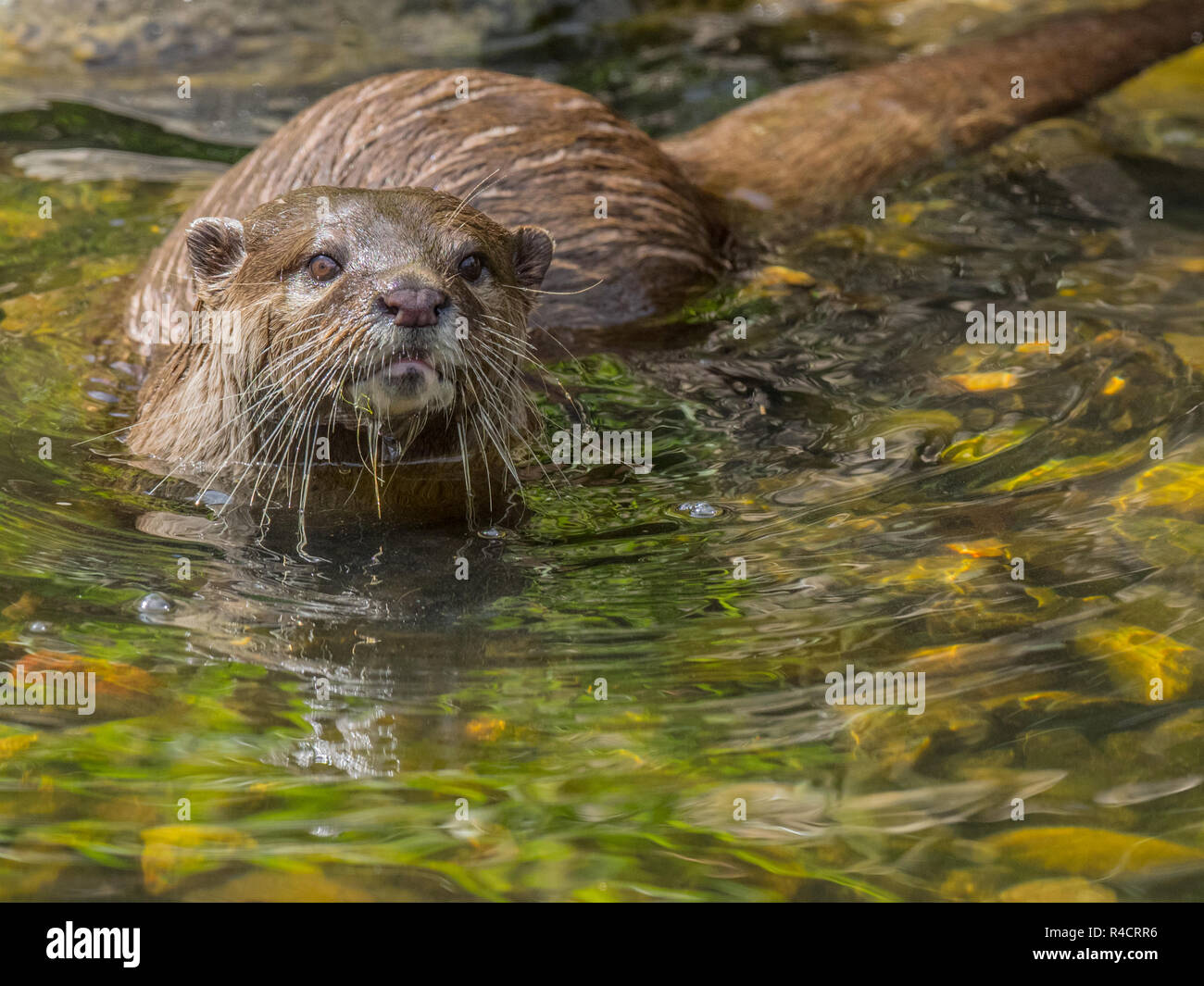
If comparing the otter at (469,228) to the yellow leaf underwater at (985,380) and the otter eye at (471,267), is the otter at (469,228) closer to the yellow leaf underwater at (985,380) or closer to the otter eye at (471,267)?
the otter eye at (471,267)

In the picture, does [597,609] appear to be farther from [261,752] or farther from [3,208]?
[3,208]

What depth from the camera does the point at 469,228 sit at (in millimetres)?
3287

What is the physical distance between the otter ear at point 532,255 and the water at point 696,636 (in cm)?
43

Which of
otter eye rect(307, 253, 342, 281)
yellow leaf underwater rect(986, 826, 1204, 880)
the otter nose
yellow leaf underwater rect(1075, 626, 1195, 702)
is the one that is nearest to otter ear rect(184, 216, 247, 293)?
otter eye rect(307, 253, 342, 281)

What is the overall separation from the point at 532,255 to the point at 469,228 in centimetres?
35

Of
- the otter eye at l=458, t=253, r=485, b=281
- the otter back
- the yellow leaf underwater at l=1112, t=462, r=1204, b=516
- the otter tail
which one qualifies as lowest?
the yellow leaf underwater at l=1112, t=462, r=1204, b=516

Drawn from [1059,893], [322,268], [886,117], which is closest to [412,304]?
[322,268]

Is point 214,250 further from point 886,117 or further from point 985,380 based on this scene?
point 886,117

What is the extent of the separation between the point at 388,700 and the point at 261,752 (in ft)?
0.82

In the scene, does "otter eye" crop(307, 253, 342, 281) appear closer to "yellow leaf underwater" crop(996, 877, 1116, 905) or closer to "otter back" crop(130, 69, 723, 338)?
"otter back" crop(130, 69, 723, 338)

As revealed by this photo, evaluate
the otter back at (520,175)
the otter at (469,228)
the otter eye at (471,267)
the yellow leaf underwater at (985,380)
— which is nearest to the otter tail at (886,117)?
the otter at (469,228)

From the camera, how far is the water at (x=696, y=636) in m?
2.16

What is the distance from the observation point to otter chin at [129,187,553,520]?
3027 mm

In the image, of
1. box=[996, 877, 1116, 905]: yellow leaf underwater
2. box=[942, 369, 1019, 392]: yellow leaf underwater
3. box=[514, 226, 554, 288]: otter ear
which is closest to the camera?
box=[996, 877, 1116, 905]: yellow leaf underwater
